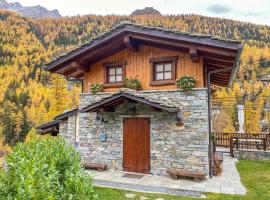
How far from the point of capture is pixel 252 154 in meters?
13.4

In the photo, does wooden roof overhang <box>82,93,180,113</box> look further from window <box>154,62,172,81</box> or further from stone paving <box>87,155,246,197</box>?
stone paving <box>87,155,246,197</box>

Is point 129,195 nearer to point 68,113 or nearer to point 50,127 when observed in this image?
point 68,113

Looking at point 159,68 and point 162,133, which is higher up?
point 159,68

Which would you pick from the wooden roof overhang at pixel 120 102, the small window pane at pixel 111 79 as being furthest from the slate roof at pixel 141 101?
the small window pane at pixel 111 79

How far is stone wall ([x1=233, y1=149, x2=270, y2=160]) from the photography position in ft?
42.9

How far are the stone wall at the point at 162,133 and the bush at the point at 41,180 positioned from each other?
5601 mm

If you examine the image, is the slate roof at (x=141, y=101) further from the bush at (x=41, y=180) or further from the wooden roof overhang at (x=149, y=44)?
the bush at (x=41, y=180)

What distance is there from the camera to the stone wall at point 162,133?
28.9 ft

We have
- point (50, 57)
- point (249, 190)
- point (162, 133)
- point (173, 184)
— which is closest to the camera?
point (249, 190)

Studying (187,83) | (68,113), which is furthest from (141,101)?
(68,113)

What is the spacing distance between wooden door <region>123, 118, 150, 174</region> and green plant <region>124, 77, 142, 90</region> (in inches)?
51.4

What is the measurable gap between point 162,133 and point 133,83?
2256mm

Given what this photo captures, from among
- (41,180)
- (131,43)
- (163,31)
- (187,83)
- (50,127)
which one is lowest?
(41,180)

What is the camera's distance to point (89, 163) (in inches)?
414
